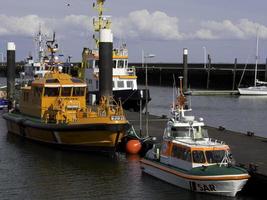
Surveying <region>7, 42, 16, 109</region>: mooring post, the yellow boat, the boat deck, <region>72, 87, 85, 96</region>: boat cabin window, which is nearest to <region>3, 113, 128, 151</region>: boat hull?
the yellow boat

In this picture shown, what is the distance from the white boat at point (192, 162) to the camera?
68.0 ft

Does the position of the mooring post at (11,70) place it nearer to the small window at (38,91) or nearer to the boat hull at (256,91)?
the small window at (38,91)

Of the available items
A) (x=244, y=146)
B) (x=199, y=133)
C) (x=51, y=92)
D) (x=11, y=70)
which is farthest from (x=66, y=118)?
(x=11, y=70)

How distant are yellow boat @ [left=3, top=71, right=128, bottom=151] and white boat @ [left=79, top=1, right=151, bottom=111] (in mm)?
14590

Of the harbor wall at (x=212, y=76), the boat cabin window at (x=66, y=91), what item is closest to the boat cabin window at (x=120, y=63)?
the boat cabin window at (x=66, y=91)

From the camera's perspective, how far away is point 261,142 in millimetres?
28547

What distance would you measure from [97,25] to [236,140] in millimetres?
27942

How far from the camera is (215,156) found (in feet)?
71.2

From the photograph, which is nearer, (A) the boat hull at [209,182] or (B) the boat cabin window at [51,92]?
(A) the boat hull at [209,182]

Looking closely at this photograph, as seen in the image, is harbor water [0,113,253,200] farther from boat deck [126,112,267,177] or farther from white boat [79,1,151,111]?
white boat [79,1,151,111]

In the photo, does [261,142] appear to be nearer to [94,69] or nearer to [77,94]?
[77,94]

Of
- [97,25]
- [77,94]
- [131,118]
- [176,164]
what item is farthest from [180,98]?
[97,25]

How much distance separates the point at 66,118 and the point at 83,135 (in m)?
2.02

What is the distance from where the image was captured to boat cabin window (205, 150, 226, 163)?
70.9 ft
